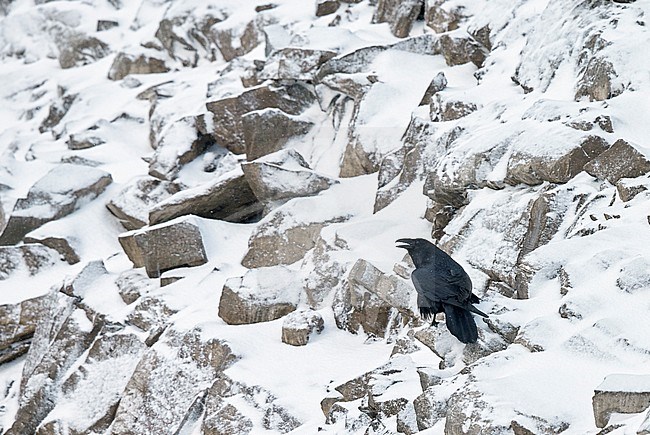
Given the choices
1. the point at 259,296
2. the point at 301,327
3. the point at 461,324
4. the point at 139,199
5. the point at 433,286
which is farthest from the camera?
the point at 139,199

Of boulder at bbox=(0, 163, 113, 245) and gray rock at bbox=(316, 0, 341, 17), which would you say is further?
gray rock at bbox=(316, 0, 341, 17)

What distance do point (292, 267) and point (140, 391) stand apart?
107 inches

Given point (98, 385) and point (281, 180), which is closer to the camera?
point (98, 385)

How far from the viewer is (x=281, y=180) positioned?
14852 millimetres

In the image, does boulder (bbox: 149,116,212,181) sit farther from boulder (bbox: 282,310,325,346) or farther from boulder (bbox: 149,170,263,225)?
boulder (bbox: 282,310,325,346)

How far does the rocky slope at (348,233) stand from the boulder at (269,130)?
0.13 feet

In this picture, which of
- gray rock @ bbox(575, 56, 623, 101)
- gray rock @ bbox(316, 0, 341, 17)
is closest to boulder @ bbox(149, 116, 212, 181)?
gray rock @ bbox(316, 0, 341, 17)

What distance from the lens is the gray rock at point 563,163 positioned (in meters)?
9.30

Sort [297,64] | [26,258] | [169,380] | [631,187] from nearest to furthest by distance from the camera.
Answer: [631,187] < [169,380] < [26,258] < [297,64]

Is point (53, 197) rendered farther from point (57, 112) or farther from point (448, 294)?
point (448, 294)

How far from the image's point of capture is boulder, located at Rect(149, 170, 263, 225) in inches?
613

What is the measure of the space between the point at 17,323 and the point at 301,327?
695cm

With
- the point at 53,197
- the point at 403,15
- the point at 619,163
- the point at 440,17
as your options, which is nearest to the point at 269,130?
the point at 440,17

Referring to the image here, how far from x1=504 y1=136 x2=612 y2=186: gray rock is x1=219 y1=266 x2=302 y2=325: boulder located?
3.96m
